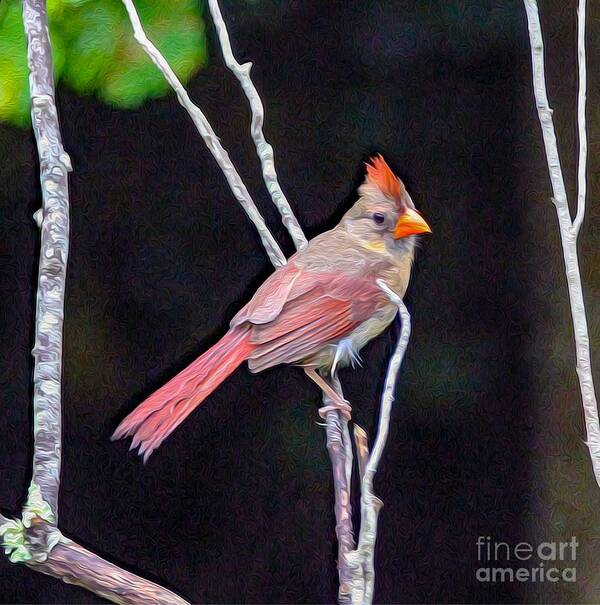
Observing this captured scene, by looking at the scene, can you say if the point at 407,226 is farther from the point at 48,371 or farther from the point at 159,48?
the point at 48,371

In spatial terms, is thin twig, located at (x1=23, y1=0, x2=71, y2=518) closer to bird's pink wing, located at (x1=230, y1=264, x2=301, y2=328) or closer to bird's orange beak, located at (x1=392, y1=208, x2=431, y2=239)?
bird's pink wing, located at (x1=230, y1=264, x2=301, y2=328)

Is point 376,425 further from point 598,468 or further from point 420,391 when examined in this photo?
point 598,468

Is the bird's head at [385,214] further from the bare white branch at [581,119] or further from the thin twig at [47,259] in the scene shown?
the thin twig at [47,259]

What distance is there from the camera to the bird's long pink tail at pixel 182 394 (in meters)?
1.38

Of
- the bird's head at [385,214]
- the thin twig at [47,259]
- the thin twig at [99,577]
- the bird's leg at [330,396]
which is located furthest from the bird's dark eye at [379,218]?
the thin twig at [99,577]

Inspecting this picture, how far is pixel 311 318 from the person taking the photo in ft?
4.43

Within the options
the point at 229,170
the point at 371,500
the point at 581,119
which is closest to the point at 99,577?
the point at 371,500

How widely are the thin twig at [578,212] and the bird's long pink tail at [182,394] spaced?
21.0 inches

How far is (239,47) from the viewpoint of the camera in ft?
4.68

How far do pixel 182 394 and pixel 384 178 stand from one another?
467 mm

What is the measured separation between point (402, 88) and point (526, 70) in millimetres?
203

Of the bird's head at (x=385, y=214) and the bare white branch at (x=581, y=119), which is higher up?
the bare white branch at (x=581, y=119)

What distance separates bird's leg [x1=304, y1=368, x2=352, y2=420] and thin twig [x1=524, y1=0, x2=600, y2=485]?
0.38m

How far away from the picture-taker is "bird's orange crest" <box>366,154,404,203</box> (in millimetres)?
1396
